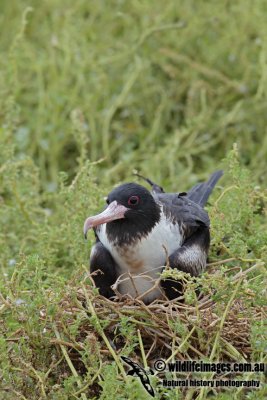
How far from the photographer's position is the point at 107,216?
4.00 metres

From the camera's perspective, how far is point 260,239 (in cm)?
439

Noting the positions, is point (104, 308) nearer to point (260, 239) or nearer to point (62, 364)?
point (62, 364)

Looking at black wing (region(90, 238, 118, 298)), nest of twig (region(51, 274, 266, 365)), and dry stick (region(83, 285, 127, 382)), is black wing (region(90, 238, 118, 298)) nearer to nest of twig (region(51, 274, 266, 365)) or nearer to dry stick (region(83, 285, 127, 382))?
nest of twig (region(51, 274, 266, 365))

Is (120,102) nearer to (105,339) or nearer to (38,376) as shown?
(105,339)

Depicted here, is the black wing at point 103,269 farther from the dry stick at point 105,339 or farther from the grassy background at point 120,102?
the grassy background at point 120,102

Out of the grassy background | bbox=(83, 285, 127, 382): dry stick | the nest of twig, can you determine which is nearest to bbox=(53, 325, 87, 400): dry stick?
the nest of twig

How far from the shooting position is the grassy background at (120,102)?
5.27 metres

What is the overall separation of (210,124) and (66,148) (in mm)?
1014

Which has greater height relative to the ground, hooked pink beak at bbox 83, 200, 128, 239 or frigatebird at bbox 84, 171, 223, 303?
hooked pink beak at bbox 83, 200, 128, 239

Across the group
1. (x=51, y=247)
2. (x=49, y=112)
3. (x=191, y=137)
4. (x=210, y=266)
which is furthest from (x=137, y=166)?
(x=210, y=266)

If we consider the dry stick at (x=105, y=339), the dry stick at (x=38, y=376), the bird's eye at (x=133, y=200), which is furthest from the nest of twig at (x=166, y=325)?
the bird's eye at (x=133, y=200)

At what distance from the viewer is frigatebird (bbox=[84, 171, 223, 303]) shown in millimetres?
4043

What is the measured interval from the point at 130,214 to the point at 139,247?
0.47 feet

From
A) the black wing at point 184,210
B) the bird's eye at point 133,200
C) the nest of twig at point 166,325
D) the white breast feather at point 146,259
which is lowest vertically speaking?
the nest of twig at point 166,325
